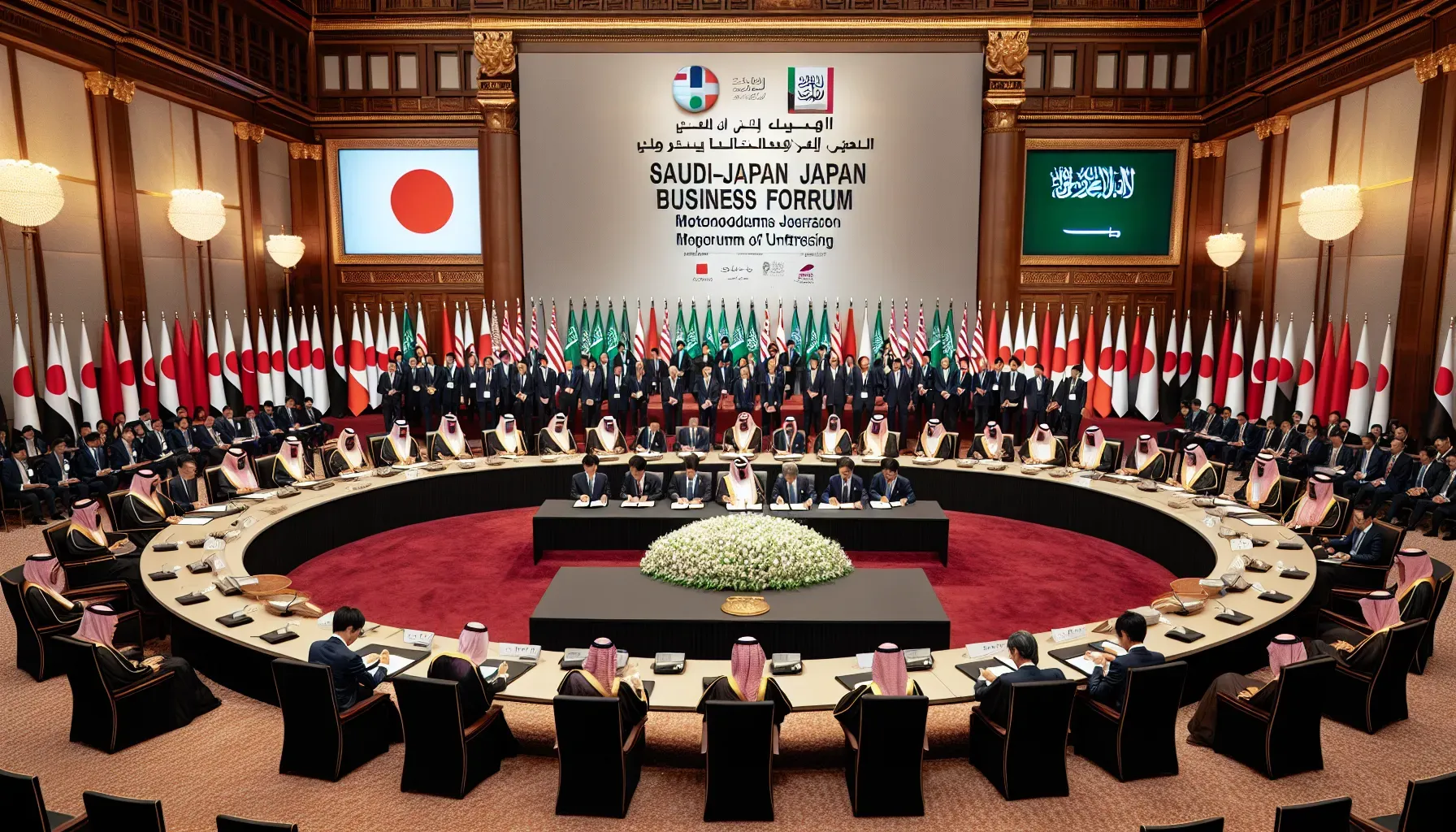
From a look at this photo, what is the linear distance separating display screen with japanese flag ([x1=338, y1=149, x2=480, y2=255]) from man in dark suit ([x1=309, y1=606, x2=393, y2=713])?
15.4 metres

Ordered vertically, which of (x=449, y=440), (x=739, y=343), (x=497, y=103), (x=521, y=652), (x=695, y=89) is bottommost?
(x=521, y=652)

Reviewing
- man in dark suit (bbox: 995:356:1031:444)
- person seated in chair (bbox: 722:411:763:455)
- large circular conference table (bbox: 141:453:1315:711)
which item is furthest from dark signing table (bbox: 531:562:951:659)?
man in dark suit (bbox: 995:356:1031:444)

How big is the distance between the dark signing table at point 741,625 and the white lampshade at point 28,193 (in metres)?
8.95

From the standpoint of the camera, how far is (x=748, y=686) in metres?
5.32

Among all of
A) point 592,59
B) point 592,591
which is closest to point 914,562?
point 592,591

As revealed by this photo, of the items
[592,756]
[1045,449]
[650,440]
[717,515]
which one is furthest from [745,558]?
[1045,449]

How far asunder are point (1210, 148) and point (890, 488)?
1280 cm

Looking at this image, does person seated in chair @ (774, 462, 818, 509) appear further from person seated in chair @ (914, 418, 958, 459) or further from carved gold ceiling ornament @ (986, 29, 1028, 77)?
carved gold ceiling ornament @ (986, 29, 1028, 77)

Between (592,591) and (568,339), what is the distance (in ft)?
39.1

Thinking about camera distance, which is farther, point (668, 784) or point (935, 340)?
point (935, 340)

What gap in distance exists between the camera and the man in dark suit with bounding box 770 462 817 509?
10758 millimetres

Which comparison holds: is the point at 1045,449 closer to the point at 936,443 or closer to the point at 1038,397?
the point at 936,443

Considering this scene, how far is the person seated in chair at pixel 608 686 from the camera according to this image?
17.3 ft

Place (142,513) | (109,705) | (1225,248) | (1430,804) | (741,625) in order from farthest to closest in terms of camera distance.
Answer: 1. (1225,248)
2. (142,513)
3. (741,625)
4. (109,705)
5. (1430,804)
